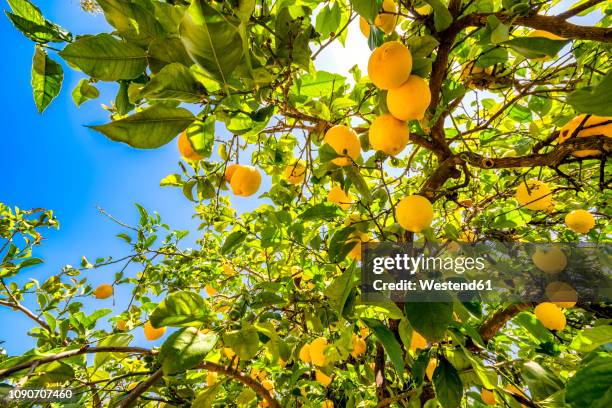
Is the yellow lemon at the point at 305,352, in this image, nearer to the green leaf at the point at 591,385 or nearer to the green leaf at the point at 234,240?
the green leaf at the point at 234,240

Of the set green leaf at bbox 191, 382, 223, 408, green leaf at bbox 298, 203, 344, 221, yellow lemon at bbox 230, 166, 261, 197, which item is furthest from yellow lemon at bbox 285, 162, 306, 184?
green leaf at bbox 191, 382, 223, 408

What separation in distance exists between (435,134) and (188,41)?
4.09 ft

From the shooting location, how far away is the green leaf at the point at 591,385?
1.86ft

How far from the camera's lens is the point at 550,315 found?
1.70m

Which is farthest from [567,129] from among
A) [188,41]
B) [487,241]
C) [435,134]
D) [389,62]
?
[188,41]

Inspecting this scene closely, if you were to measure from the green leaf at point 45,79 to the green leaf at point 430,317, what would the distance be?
125 centimetres

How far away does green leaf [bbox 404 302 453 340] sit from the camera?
93 cm

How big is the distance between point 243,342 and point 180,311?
20 cm

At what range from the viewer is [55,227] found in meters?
3.56

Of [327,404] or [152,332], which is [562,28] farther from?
[327,404]

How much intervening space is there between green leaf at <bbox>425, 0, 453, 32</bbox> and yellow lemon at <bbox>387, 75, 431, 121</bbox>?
0.17 meters

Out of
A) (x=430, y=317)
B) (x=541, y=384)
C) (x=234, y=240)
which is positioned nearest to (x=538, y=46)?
(x=430, y=317)

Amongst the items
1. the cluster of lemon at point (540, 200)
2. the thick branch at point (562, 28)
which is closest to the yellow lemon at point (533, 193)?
the cluster of lemon at point (540, 200)

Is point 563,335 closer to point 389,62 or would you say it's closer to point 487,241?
point 487,241
